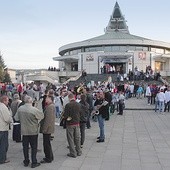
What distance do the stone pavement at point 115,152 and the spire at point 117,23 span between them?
76758 mm

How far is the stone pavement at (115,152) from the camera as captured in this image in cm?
816

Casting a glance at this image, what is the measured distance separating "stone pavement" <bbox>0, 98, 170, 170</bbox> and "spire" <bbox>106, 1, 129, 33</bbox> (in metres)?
76.8

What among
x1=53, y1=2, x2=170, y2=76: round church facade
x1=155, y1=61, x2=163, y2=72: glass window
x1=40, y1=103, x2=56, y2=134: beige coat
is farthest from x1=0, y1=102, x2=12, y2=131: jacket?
x1=155, y1=61, x2=163, y2=72: glass window

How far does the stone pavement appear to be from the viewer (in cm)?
816

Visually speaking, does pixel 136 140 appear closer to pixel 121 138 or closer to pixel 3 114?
pixel 121 138

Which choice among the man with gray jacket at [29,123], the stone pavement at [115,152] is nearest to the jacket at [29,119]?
the man with gray jacket at [29,123]

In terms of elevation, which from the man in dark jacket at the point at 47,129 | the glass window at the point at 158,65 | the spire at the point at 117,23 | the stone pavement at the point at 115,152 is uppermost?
the spire at the point at 117,23

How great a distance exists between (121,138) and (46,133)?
169 inches

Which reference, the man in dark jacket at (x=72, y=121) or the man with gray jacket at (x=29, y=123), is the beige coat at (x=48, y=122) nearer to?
the man with gray jacket at (x=29, y=123)

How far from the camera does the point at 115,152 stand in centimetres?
968

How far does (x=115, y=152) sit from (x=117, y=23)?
8544 cm

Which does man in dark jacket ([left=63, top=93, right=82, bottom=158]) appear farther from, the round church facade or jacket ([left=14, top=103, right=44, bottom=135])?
the round church facade

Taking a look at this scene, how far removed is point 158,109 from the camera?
74.7 ft

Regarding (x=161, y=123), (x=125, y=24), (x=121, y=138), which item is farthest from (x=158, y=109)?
(x=125, y=24)
